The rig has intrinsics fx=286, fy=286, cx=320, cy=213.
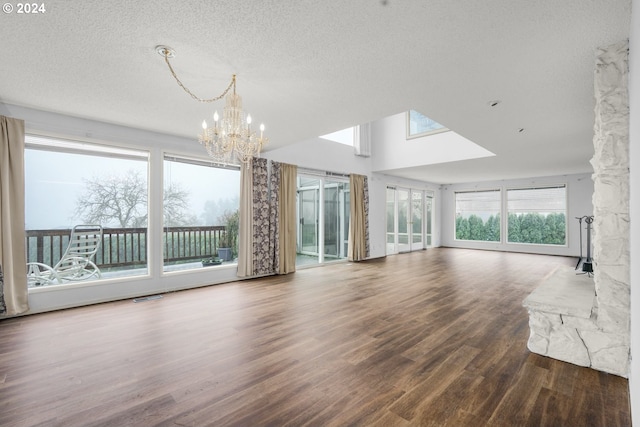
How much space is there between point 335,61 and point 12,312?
14.8ft

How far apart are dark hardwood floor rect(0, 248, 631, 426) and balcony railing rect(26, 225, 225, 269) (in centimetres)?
76

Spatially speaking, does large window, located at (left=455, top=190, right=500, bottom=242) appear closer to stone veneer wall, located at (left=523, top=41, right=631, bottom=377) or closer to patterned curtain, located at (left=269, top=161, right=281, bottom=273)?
patterned curtain, located at (left=269, top=161, right=281, bottom=273)

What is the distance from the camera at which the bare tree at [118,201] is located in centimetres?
408

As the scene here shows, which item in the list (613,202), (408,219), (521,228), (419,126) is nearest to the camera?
(613,202)

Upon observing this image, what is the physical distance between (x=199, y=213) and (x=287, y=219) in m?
1.71

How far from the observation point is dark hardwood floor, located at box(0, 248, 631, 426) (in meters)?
1.69

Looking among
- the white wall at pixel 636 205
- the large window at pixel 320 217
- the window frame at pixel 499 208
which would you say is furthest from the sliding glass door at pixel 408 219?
the white wall at pixel 636 205

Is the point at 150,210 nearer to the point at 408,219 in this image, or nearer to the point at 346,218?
the point at 346,218

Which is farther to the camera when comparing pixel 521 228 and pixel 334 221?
pixel 521 228

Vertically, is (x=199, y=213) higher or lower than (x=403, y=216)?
higher

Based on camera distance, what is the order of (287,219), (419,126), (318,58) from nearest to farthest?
(318,58), (287,219), (419,126)

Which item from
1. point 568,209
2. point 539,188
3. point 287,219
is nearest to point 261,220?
point 287,219

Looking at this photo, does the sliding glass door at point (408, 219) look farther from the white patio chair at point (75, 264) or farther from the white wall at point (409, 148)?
the white patio chair at point (75, 264)

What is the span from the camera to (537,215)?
910 cm
